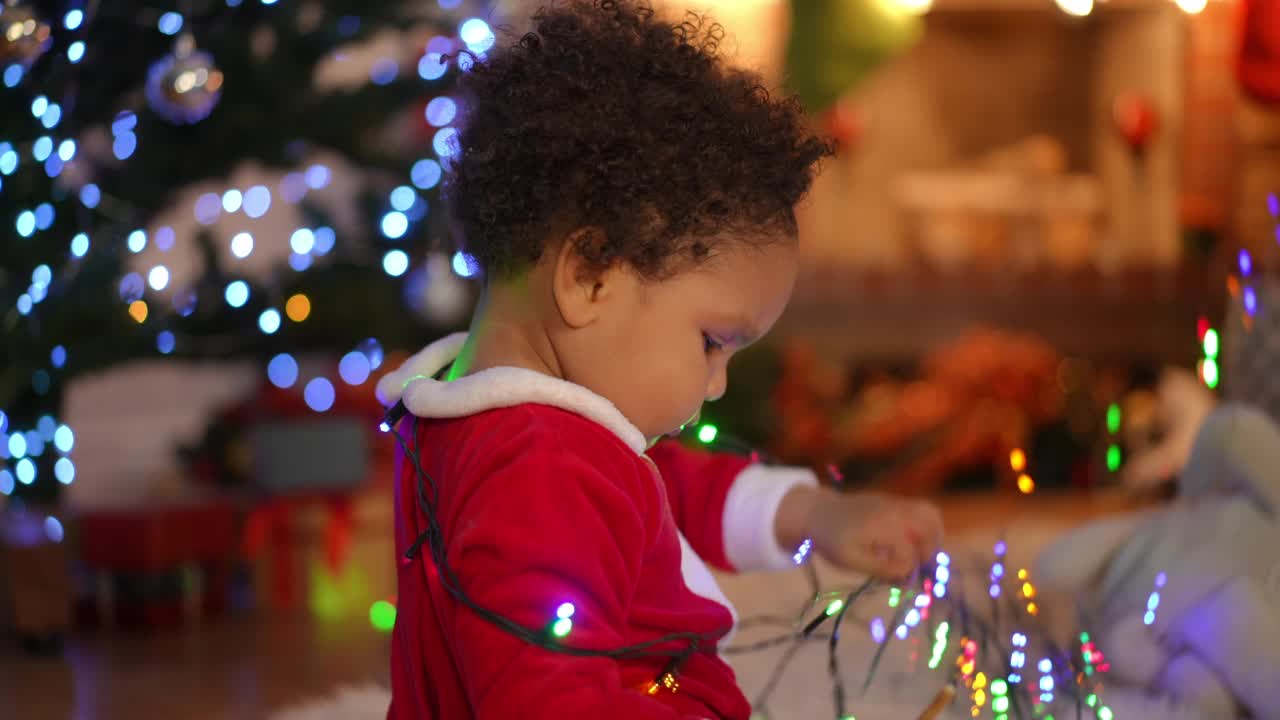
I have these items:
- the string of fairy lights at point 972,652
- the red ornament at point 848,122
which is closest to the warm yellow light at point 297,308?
the string of fairy lights at point 972,652

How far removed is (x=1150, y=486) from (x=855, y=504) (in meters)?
1.99

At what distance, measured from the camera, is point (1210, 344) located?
1.18 m

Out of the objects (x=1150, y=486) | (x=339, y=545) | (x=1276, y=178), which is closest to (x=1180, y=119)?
(x=1276, y=178)

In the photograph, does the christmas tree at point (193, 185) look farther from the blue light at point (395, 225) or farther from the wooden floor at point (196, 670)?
the wooden floor at point (196, 670)

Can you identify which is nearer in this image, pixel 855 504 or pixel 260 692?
pixel 855 504

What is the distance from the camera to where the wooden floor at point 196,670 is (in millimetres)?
1352

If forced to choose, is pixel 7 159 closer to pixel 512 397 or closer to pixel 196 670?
pixel 196 670

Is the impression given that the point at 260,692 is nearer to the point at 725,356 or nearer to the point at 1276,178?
the point at 725,356

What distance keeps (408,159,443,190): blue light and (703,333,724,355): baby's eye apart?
1145mm

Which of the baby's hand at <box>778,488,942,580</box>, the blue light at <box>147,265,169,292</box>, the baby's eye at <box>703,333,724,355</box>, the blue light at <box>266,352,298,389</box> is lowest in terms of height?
the baby's hand at <box>778,488,942,580</box>

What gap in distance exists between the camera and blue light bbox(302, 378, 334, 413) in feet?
7.20

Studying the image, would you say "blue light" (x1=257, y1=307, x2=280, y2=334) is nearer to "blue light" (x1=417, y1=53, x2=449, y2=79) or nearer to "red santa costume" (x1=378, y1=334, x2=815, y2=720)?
"blue light" (x1=417, y1=53, x2=449, y2=79)

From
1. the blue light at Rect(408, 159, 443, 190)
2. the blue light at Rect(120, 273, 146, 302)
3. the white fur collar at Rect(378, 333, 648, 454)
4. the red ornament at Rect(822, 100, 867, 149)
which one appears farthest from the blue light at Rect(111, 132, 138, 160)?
the red ornament at Rect(822, 100, 867, 149)

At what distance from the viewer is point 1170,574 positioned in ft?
3.65
